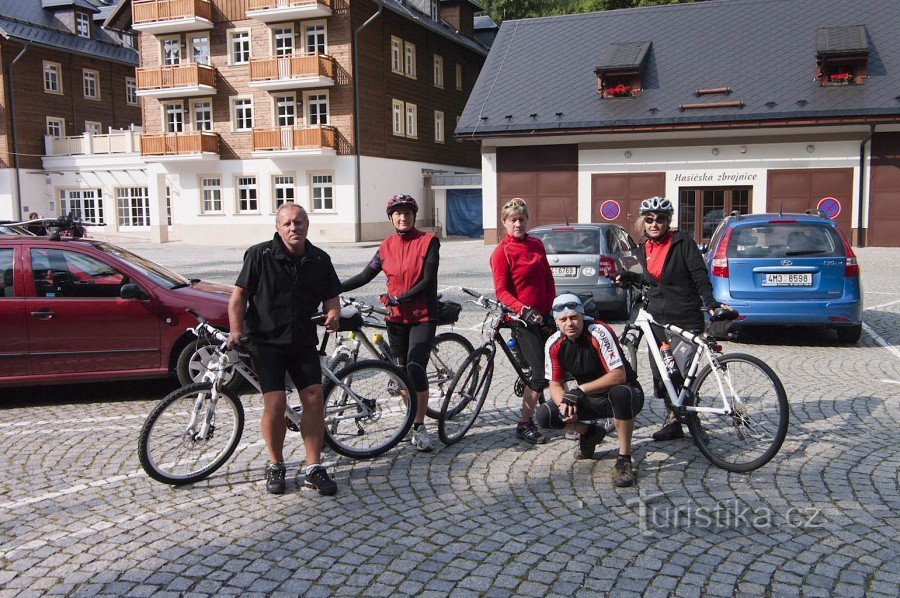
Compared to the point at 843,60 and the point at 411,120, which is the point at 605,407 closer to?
the point at 843,60

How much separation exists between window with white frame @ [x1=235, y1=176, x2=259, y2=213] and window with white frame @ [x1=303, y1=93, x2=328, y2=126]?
4006 mm

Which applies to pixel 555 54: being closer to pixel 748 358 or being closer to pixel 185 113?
pixel 185 113

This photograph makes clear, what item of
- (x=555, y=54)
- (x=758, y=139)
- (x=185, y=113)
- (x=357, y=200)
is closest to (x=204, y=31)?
(x=185, y=113)

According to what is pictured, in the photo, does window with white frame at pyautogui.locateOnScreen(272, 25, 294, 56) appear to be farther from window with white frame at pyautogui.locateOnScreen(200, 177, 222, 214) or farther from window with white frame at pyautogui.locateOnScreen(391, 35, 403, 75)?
window with white frame at pyautogui.locateOnScreen(200, 177, 222, 214)

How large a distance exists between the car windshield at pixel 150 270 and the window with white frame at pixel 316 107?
29293mm

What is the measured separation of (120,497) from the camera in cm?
494

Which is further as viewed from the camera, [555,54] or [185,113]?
[185,113]

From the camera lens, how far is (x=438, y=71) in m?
44.2

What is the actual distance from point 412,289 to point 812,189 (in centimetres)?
2579

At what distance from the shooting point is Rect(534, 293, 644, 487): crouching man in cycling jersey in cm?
507

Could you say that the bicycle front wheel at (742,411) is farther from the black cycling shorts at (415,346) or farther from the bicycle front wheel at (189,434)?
the bicycle front wheel at (189,434)

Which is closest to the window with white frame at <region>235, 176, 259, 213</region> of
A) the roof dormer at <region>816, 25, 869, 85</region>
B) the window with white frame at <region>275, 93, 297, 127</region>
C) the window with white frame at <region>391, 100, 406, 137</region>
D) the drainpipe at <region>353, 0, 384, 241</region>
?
the window with white frame at <region>275, 93, 297, 127</region>

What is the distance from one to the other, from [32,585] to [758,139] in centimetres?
2818

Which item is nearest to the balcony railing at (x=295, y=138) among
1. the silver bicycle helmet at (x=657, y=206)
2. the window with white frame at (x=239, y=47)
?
the window with white frame at (x=239, y=47)
